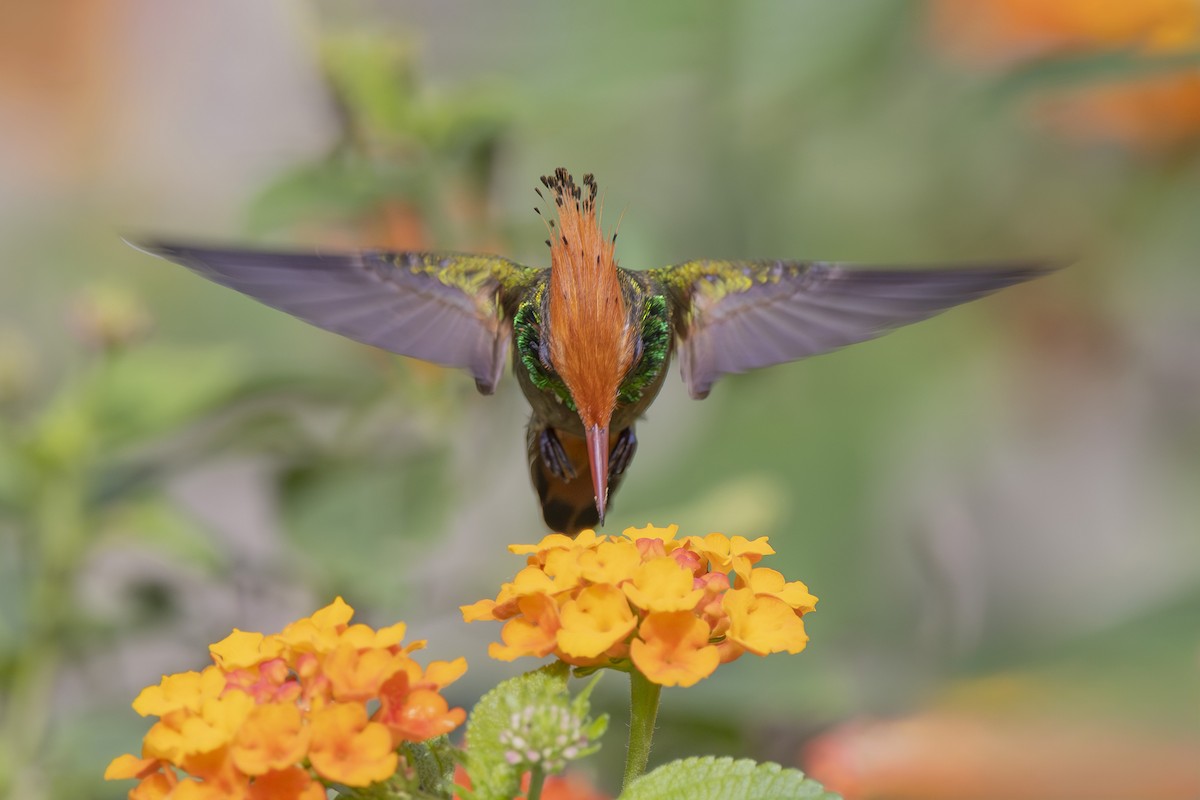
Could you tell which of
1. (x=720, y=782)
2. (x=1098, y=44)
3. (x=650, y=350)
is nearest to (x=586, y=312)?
(x=650, y=350)

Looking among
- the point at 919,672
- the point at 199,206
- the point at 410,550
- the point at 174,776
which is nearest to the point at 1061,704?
the point at 919,672

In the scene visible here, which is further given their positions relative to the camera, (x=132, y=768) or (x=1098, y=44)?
(x=1098, y=44)

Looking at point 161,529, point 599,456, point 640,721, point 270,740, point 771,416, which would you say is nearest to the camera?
point 270,740

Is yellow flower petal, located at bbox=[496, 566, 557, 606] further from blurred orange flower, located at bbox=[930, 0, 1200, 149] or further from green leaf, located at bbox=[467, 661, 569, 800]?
blurred orange flower, located at bbox=[930, 0, 1200, 149]

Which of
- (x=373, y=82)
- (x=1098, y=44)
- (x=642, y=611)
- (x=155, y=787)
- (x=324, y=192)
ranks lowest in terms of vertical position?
(x=155, y=787)

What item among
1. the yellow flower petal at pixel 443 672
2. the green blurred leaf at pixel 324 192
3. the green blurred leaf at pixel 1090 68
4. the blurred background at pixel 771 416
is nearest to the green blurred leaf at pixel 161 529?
the blurred background at pixel 771 416

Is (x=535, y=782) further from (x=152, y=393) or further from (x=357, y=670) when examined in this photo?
(x=152, y=393)
